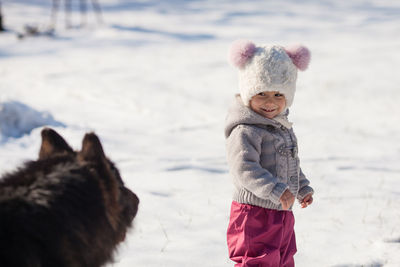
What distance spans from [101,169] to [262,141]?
3.01ft

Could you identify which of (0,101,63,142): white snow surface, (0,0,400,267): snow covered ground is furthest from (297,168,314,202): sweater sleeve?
(0,101,63,142): white snow surface

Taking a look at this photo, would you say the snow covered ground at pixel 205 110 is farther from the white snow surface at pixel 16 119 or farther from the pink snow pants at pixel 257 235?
the pink snow pants at pixel 257 235

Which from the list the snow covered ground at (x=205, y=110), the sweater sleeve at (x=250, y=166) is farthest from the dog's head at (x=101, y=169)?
the sweater sleeve at (x=250, y=166)

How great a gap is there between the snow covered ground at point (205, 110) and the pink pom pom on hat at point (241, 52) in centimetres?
118

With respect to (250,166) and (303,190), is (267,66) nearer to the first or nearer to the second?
(250,166)

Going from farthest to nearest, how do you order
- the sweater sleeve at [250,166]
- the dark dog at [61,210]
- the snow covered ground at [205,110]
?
the snow covered ground at [205,110] < the sweater sleeve at [250,166] < the dark dog at [61,210]

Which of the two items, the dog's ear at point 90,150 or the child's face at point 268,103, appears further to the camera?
the child's face at point 268,103

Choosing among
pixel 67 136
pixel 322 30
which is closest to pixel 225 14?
pixel 322 30

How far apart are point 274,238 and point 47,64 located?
28.6 feet

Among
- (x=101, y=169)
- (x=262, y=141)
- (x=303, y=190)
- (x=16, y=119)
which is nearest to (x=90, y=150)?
(x=101, y=169)

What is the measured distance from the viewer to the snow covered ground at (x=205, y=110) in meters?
3.35

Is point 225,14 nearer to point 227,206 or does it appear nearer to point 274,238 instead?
point 227,206

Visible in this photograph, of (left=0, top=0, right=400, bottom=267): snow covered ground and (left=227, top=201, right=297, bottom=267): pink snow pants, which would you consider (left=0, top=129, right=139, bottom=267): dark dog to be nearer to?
(left=0, top=0, right=400, bottom=267): snow covered ground

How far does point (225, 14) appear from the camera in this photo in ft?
50.9
